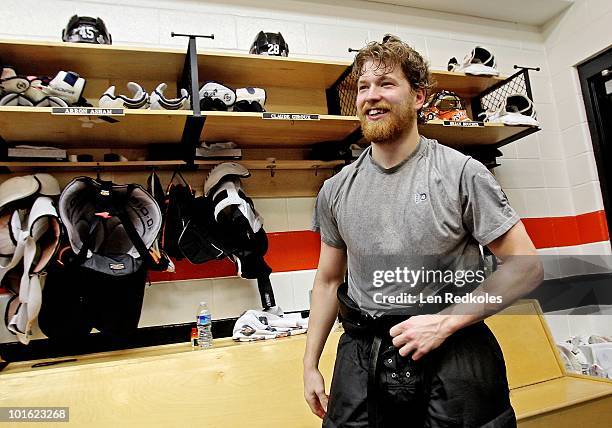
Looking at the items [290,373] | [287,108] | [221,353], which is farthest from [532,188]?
[221,353]

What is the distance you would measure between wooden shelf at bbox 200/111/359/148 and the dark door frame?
1.83 meters

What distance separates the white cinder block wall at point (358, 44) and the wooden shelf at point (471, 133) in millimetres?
369

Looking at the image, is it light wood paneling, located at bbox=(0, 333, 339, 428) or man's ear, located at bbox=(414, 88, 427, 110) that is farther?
light wood paneling, located at bbox=(0, 333, 339, 428)

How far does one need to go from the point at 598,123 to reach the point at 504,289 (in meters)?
2.59

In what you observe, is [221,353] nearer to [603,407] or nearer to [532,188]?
[603,407]

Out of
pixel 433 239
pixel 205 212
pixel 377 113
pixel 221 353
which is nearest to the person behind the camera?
pixel 433 239

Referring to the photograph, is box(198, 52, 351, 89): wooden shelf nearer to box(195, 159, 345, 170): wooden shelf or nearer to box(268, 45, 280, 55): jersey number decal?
box(268, 45, 280, 55): jersey number decal

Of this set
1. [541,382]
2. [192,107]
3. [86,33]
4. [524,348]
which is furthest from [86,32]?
[541,382]

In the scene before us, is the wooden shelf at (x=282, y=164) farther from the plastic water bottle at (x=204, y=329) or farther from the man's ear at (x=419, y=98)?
the man's ear at (x=419, y=98)

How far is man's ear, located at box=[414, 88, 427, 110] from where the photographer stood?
128cm

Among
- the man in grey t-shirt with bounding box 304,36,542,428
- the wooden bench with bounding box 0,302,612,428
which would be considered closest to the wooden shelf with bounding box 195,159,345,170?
the wooden bench with bounding box 0,302,612,428

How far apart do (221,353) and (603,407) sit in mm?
1587

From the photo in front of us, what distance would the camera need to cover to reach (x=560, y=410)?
1.79 meters

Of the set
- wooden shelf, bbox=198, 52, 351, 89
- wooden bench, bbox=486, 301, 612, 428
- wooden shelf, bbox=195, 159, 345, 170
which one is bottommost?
wooden bench, bbox=486, 301, 612, 428
